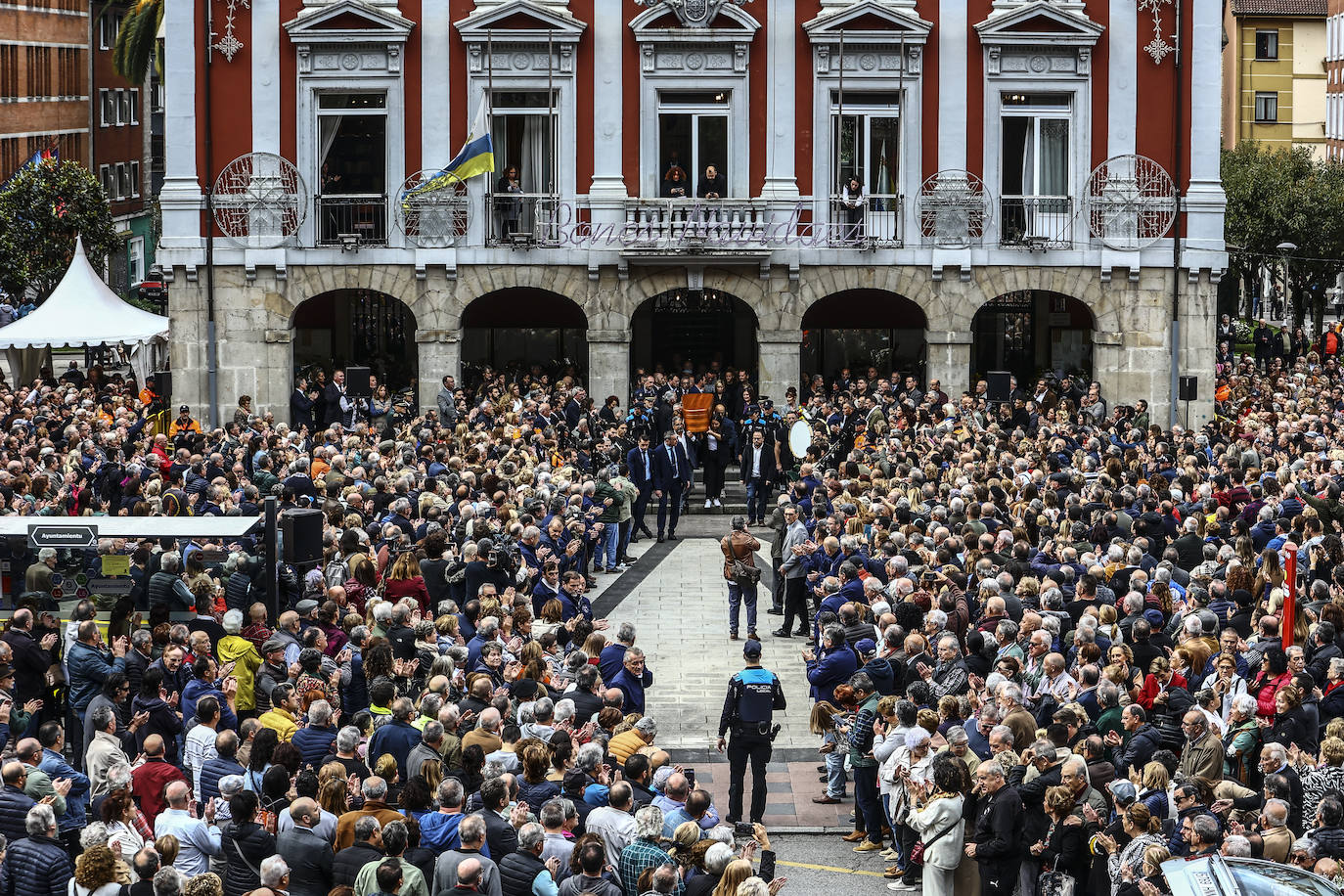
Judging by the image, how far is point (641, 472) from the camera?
27766 millimetres

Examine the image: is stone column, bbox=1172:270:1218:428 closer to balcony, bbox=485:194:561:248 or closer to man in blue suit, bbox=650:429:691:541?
man in blue suit, bbox=650:429:691:541

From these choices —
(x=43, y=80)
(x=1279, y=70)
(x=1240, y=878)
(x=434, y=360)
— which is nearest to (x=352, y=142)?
(x=434, y=360)

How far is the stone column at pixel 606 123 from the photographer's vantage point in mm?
34062

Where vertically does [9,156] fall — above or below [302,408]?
above

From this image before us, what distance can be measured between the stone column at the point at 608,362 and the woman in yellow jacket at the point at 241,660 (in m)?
18.5

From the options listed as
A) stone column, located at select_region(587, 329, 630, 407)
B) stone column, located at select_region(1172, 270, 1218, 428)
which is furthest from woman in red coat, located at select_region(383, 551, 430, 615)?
stone column, located at select_region(1172, 270, 1218, 428)

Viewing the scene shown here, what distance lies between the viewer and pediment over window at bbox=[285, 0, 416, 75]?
111ft

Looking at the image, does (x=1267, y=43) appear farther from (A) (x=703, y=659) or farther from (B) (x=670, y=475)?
(A) (x=703, y=659)

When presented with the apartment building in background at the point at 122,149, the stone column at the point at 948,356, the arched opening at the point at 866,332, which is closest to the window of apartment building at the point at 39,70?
the apartment building in background at the point at 122,149

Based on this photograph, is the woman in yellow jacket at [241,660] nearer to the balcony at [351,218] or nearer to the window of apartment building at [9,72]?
the balcony at [351,218]

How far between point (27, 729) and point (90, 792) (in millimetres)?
2567

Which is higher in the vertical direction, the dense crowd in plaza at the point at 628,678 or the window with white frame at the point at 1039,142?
the window with white frame at the point at 1039,142

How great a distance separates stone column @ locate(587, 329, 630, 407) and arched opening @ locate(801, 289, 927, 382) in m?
4.66

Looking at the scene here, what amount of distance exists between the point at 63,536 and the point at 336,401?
15.2 m
